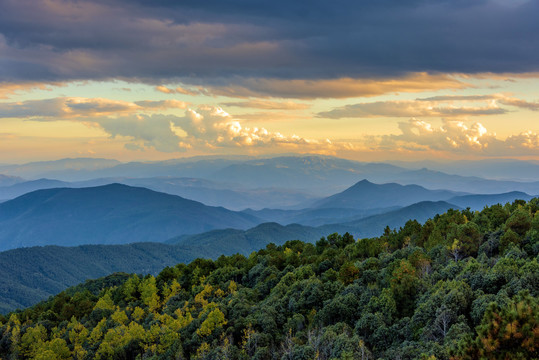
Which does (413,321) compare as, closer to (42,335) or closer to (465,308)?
(465,308)

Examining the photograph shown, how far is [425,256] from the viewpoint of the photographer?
88.3 m

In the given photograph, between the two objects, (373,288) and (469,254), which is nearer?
(373,288)

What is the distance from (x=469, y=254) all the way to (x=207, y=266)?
71.5m

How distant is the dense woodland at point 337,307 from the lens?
54.8 metres

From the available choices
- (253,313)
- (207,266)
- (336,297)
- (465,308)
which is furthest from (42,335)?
(465,308)

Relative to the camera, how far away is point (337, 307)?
2859 inches

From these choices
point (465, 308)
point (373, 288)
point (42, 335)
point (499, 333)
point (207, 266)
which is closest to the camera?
point (499, 333)

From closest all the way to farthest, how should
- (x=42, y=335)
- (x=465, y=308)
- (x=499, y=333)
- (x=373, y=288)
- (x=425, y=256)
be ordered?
1. (x=499, y=333)
2. (x=465, y=308)
3. (x=373, y=288)
4. (x=425, y=256)
5. (x=42, y=335)

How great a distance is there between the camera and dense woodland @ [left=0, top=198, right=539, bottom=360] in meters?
54.8

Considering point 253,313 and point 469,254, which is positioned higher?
point 469,254

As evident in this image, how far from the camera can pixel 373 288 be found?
76938 mm

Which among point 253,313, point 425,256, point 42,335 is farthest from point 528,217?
point 42,335

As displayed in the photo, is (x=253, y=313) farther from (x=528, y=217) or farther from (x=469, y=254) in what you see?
(x=528, y=217)

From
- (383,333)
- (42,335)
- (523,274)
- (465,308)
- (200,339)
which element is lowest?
(42,335)
